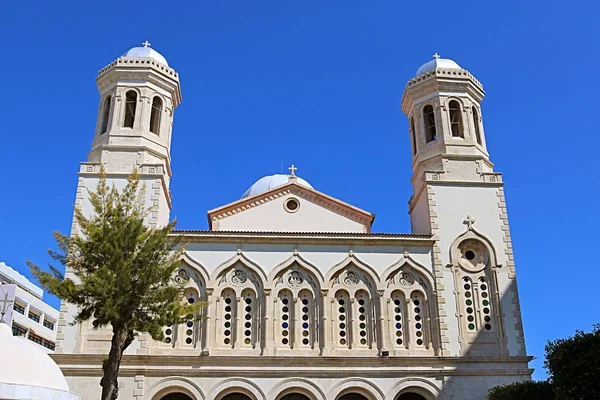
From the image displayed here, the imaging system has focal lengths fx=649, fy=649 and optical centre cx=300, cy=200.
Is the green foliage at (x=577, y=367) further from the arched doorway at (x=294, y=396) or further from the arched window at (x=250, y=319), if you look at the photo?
the arched window at (x=250, y=319)

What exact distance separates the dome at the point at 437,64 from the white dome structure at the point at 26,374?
2085 cm

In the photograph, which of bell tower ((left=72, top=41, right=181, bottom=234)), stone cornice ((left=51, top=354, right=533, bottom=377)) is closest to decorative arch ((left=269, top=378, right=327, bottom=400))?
stone cornice ((left=51, top=354, right=533, bottom=377))

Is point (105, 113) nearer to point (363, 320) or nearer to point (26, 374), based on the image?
point (363, 320)

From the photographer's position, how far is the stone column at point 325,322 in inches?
898

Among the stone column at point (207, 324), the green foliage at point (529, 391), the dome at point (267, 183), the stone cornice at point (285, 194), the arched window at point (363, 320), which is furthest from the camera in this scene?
the dome at point (267, 183)

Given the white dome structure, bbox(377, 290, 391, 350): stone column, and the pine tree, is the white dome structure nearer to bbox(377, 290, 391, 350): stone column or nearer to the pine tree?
the pine tree

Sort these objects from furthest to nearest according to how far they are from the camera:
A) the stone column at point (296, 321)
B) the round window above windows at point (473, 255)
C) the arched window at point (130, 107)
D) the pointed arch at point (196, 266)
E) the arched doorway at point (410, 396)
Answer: the arched window at point (130, 107) → the round window above windows at point (473, 255) → the pointed arch at point (196, 266) → the stone column at point (296, 321) → the arched doorway at point (410, 396)

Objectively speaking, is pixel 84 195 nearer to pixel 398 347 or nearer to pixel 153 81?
pixel 153 81

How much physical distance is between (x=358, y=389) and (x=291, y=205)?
8.12 metres

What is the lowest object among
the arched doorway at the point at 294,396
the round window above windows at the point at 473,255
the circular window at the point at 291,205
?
the arched doorway at the point at 294,396

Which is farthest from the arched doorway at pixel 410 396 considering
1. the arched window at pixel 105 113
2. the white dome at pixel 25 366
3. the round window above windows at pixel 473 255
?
the arched window at pixel 105 113

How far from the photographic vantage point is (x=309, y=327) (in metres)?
23.4

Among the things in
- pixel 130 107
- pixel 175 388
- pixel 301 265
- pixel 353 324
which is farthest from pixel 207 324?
pixel 130 107

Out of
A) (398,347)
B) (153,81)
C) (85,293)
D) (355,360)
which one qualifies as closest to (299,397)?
(355,360)
